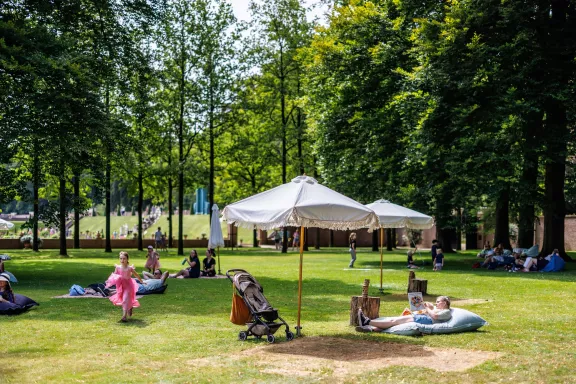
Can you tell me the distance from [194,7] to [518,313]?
127 ft

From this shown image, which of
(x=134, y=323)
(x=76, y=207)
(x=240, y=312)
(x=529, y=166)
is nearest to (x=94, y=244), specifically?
(x=76, y=207)

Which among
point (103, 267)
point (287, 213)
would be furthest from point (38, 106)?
point (287, 213)

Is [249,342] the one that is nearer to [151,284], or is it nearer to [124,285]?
[124,285]

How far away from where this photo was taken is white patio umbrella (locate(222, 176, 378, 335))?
12.4m

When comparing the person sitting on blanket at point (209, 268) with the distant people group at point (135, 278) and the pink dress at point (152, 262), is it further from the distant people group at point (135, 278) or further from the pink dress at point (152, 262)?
the pink dress at point (152, 262)

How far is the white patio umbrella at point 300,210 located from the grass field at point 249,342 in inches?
80.1

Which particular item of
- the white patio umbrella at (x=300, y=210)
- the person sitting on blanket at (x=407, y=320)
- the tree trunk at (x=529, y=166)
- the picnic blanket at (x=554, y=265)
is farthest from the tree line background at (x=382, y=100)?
the person sitting on blanket at (x=407, y=320)

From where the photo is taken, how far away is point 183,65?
4919 centimetres

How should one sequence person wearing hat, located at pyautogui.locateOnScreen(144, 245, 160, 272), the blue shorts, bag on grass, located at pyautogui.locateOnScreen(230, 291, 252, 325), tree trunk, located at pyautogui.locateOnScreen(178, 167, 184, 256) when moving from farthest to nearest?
tree trunk, located at pyautogui.locateOnScreen(178, 167, 184, 256) → person wearing hat, located at pyautogui.locateOnScreen(144, 245, 160, 272) → the blue shorts → bag on grass, located at pyautogui.locateOnScreen(230, 291, 252, 325)

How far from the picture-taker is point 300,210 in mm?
12336

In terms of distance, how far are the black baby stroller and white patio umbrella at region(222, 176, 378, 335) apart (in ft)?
1.69

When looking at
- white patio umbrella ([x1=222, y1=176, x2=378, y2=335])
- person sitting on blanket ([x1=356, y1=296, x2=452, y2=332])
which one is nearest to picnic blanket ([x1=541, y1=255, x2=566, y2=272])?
person sitting on blanket ([x1=356, y1=296, x2=452, y2=332])

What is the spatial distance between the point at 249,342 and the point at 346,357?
2.14 meters

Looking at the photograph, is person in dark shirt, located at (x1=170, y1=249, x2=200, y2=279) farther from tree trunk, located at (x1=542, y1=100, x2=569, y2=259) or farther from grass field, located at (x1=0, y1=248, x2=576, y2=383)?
tree trunk, located at (x1=542, y1=100, x2=569, y2=259)
